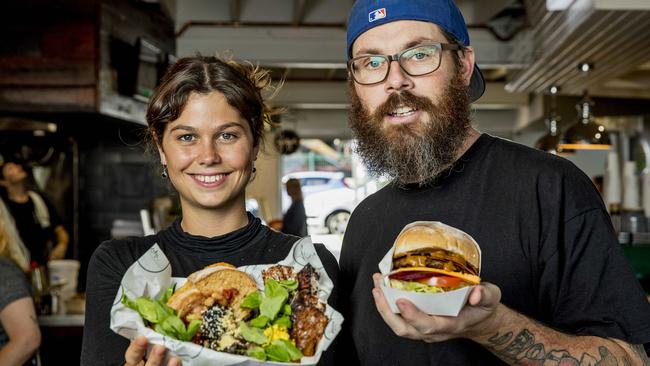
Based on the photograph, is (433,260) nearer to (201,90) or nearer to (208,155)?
(208,155)

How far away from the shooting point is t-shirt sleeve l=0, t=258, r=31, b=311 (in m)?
3.15

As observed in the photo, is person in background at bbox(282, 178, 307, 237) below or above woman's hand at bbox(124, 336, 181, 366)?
below

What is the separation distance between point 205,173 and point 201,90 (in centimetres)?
18

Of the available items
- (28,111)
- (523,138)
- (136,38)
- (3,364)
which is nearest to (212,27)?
(136,38)

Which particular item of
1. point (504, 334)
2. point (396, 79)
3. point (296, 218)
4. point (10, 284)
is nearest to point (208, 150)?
point (396, 79)

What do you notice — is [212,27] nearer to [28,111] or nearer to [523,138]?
[28,111]

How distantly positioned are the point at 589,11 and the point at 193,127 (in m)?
3.80

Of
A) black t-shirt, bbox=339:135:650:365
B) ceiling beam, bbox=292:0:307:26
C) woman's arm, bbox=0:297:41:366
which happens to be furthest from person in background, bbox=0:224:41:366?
ceiling beam, bbox=292:0:307:26

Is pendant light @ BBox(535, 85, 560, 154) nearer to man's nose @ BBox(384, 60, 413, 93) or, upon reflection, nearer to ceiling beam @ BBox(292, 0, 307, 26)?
ceiling beam @ BBox(292, 0, 307, 26)

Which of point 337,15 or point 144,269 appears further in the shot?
point 337,15

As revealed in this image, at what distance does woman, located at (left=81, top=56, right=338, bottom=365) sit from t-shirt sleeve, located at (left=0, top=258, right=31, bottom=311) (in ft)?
5.72

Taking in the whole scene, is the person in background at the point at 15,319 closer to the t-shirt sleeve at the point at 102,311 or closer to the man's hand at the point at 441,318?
the t-shirt sleeve at the point at 102,311

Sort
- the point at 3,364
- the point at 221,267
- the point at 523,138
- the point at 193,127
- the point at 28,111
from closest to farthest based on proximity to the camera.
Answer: the point at 221,267, the point at 193,127, the point at 3,364, the point at 28,111, the point at 523,138

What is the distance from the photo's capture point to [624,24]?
17.1 ft
